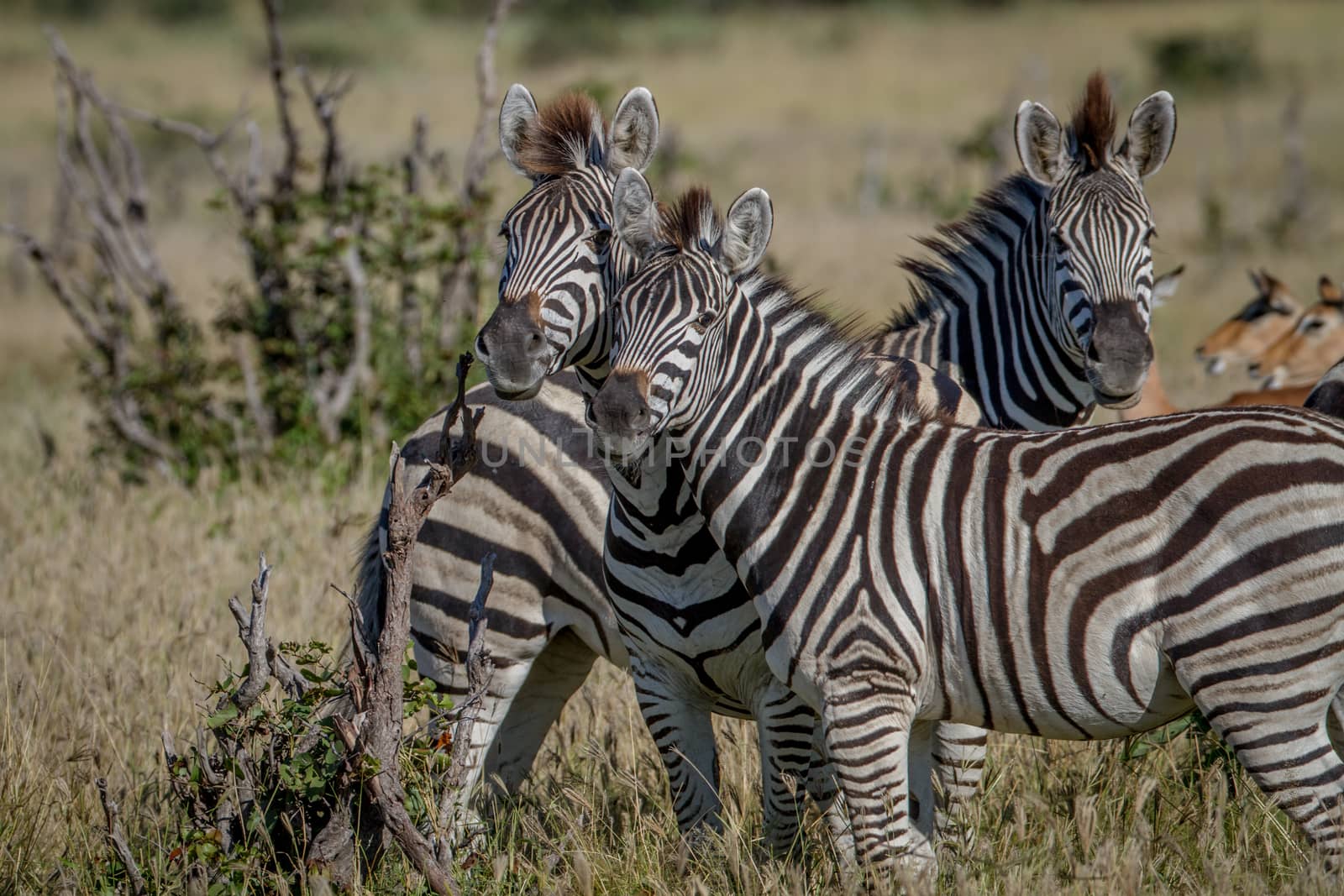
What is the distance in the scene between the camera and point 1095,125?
5.27 m

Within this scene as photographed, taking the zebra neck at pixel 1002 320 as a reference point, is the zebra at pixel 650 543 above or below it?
below

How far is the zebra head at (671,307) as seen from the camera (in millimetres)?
3697

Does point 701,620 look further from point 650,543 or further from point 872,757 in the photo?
point 872,757

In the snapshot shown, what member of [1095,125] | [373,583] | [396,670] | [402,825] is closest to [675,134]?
[1095,125]

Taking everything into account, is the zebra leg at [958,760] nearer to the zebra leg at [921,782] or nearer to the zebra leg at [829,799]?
the zebra leg at [921,782]

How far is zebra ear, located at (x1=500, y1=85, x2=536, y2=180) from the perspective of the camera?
17.0 ft

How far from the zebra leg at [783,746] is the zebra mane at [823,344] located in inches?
40.3

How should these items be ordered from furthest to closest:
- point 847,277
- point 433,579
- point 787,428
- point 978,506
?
point 847,277
point 433,579
point 787,428
point 978,506

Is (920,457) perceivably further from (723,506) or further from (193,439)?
(193,439)

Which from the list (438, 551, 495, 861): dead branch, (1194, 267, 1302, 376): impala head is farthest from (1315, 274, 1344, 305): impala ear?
(438, 551, 495, 861): dead branch

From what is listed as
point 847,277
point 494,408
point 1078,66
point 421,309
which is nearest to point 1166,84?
point 1078,66

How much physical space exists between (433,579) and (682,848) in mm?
1521

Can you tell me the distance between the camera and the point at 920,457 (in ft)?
13.0

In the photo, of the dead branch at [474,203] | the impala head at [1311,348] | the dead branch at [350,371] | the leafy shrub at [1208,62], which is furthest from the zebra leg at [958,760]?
the leafy shrub at [1208,62]
